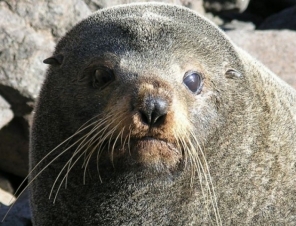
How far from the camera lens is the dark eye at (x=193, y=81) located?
503 cm

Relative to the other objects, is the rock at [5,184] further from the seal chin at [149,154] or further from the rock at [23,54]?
the seal chin at [149,154]

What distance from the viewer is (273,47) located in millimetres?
10188

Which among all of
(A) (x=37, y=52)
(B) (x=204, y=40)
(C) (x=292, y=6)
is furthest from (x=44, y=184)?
(C) (x=292, y=6)

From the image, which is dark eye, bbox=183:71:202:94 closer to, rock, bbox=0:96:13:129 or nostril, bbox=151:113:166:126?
nostril, bbox=151:113:166:126

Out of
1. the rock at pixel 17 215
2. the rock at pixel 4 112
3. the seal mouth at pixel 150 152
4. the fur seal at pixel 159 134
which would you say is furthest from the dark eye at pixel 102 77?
the rock at pixel 4 112

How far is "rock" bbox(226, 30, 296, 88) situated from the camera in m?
9.67

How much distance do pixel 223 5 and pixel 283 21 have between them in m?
0.90

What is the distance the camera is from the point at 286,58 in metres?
9.90

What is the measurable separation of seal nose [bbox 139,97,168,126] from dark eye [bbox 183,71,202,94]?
0.53 metres

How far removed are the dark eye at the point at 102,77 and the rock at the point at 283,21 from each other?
22.0ft

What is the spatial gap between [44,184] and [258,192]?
4.79 ft

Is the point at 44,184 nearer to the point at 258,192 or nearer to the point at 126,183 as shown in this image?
the point at 126,183

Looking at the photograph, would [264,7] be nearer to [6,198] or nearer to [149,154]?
[6,198]

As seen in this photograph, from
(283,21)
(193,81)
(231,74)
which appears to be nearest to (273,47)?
(283,21)
